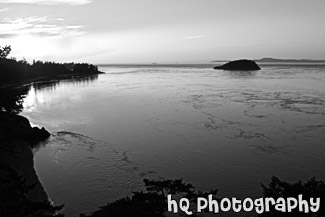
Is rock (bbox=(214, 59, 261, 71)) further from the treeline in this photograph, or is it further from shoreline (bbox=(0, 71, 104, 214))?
shoreline (bbox=(0, 71, 104, 214))

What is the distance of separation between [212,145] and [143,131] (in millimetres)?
6262

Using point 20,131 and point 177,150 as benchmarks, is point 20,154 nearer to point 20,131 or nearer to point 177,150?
point 20,131

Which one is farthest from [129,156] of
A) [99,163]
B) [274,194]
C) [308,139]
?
[308,139]

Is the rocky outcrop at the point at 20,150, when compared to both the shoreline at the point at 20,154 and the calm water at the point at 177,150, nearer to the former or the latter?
the shoreline at the point at 20,154

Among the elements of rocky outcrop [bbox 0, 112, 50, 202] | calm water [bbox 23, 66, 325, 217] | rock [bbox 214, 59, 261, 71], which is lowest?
calm water [bbox 23, 66, 325, 217]

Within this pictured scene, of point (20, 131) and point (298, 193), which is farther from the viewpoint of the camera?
point (20, 131)

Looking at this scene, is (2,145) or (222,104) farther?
(222,104)

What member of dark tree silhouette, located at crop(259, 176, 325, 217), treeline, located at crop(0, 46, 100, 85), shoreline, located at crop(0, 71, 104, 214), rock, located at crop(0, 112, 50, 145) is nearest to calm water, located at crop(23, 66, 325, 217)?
shoreline, located at crop(0, 71, 104, 214)

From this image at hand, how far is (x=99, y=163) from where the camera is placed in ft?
50.6

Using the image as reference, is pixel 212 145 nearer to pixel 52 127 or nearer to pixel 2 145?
pixel 2 145

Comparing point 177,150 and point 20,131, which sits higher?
point 20,131

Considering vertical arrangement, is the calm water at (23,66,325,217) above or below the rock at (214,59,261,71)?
below

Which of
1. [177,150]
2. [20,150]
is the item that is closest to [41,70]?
[20,150]

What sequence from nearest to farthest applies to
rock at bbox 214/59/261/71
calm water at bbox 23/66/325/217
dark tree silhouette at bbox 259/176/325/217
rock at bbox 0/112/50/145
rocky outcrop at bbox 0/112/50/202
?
dark tree silhouette at bbox 259/176/325/217 → rocky outcrop at bbox 0/112/50/202 → calm water at bbox 23/66/325/217 → rock at bbox 0/112/50/145 → rock at bbox 214/59/261/71
